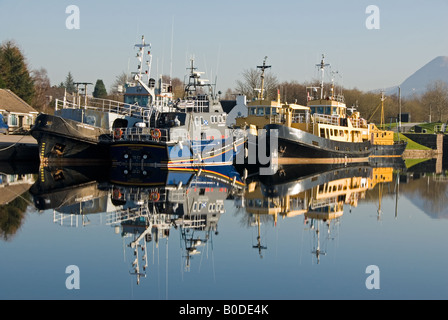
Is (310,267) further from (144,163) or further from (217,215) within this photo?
(144,163)

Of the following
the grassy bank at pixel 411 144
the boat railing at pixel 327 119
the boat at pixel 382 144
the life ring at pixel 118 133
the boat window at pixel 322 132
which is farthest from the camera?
the grassy bank at pixel 411 144

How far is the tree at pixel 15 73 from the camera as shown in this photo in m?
61.7

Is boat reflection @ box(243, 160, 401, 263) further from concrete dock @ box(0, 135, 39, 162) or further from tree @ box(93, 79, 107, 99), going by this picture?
tree @ box(93, 79, 107, 99)

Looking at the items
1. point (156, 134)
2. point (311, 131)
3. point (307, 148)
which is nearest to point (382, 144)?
point (311, 131)

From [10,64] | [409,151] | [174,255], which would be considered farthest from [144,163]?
[409,151]

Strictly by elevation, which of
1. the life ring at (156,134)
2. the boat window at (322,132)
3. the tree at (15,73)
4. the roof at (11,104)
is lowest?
the life ring at (156,134)

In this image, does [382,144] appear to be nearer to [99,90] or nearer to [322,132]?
[322,132]

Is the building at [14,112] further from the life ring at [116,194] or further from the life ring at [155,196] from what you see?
the life ring at [155,196]

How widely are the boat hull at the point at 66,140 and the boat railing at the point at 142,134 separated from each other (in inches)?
61.7

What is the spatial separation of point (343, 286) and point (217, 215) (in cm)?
828

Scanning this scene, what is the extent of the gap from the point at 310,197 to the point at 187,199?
17.2 ft

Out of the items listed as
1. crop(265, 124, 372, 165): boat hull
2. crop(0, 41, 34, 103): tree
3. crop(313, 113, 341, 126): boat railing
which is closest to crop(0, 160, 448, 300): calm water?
crop(265, 124, 372, 165): boat hull

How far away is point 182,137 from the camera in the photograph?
31953 millimetres

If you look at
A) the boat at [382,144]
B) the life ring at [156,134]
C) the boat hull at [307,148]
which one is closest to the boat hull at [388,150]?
the boat at [382,144]
